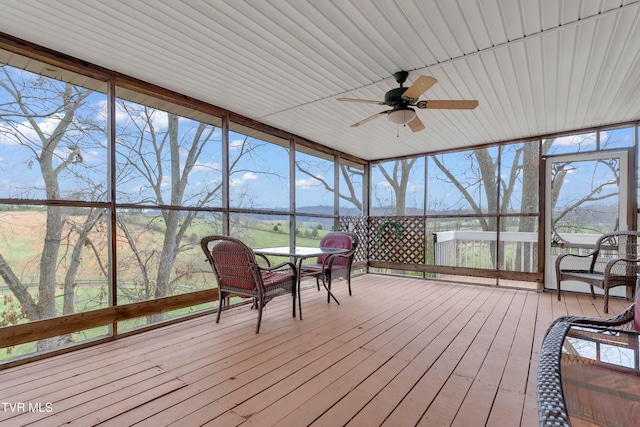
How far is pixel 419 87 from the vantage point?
90.0 inches

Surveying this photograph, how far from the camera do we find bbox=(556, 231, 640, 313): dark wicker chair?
3.50 metres

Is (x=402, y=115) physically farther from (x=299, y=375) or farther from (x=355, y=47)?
(x=299, y=375)

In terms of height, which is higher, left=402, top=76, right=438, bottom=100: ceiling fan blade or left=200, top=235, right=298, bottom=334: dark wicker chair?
left=402, top=76, right=438, bottom=100: ceiling fan blade

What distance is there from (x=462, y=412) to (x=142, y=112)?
4.39 metres

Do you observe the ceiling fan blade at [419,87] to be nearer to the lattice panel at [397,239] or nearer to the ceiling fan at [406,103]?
the ceiling fan at [406,103]

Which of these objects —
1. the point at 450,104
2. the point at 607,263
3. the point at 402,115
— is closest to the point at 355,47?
the point at 402,115

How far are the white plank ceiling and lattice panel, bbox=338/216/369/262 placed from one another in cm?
276

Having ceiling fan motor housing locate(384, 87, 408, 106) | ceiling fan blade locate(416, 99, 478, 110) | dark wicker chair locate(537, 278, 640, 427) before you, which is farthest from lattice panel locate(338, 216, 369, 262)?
dark wicker chair locate(537, 278, 640, 427)

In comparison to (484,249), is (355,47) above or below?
above

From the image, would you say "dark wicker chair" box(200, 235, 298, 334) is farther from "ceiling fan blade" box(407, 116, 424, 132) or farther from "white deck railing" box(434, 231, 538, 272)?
"white deck railing" box(434, 231, 538, 272)

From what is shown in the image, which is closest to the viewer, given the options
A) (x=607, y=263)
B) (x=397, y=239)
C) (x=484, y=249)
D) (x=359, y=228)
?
(x=607, y=263)

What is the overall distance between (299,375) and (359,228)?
14.4 ft

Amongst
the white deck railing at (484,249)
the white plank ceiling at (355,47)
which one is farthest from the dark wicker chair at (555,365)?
the white deck railing at (484,249)

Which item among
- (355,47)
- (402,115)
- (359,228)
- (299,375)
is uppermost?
(355,47)
